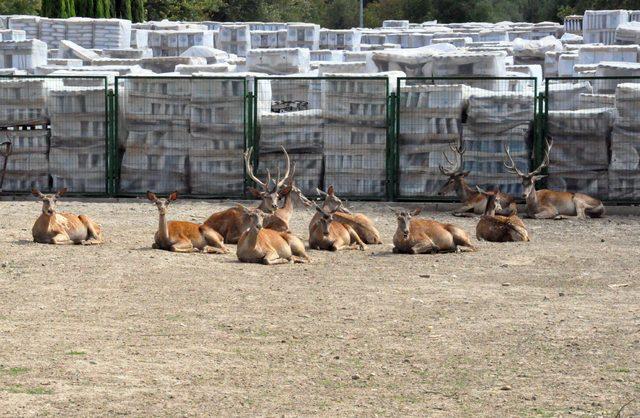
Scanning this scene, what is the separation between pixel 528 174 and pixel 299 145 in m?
3.97

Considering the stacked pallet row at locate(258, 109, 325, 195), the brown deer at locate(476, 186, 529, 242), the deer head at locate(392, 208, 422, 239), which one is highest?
the stacked pallet row at locate(258, 109, 325, 195)

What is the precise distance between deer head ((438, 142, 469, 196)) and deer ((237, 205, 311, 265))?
20.6 feet

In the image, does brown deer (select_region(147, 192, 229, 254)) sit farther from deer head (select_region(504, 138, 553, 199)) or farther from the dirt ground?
deer head (select_region(504, 138, 553, 199))

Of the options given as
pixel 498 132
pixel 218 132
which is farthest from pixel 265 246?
pixel 498 132

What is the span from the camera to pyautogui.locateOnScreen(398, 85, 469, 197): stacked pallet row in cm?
2356

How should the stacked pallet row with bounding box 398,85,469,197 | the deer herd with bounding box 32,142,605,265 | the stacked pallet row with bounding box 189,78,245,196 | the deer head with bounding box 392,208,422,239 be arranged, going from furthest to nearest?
the stacked pallet row with bounding box 189,78,245,196, the stacked pallet row with bounding box 398,85,469,197, the deer head with bounding box 392,208,422,239, the deer herd with bounding box 32,142,605,265

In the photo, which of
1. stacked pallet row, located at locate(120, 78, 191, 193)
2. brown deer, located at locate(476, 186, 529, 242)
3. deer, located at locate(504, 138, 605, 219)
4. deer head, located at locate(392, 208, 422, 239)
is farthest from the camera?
stacked pallet row, located at locate(120, 78, 191, 193)

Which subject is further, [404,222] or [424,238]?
[424,238]

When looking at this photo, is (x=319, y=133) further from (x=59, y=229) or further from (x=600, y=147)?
(x=59, y=229)

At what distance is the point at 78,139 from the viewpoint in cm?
2447

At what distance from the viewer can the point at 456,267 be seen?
17.2 meters

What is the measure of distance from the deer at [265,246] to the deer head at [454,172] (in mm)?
6267

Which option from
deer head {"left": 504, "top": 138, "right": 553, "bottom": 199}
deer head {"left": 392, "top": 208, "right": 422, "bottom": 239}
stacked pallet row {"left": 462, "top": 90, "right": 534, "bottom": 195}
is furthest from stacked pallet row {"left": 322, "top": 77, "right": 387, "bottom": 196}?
deer head {"left": 392, "top": 208, "right": 422, "bottom": 239}

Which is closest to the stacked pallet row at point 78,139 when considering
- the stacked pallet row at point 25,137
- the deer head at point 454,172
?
the stacked pallet row at point 25,137
